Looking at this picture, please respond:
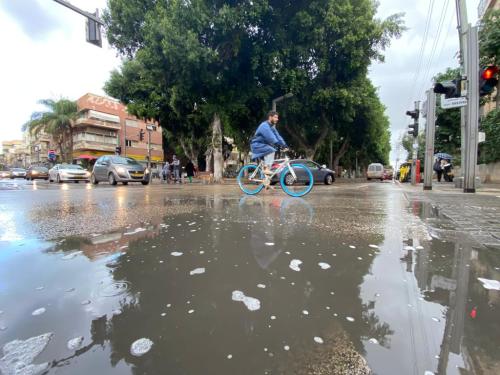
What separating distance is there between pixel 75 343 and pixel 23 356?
189 mm

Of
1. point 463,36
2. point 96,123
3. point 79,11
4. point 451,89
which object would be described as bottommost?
point 451,89

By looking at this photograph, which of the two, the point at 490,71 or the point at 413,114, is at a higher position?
the point at 413,114

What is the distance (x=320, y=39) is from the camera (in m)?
17.8

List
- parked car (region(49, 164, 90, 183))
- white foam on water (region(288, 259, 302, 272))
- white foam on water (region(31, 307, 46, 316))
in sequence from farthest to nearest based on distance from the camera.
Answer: parked car (region(49, 164, 90, 183)) < white foam on water (region(288, 259, 302, 272)) < white foam on water (region(31, 307, 46, 316))

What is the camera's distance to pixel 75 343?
138 centimetres

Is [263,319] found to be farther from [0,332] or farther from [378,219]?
[378,219]

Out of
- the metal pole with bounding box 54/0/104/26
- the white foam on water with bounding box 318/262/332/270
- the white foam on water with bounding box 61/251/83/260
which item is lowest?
the white foam on water with bounding box 318/262/332/270

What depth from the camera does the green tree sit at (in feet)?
56.2

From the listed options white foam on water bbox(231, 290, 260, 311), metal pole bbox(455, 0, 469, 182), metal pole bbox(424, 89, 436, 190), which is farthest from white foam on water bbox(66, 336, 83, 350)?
metal pole bbox(424, 89, 436, 190)

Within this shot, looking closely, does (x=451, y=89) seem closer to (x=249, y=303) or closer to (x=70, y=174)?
(x=249, y=303)

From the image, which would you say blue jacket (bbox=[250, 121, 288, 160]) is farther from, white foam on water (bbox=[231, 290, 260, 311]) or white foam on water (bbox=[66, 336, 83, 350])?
white foam on water (bbox=[66, 336, 83, 350])

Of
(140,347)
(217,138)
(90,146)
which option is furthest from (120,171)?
(90,146)

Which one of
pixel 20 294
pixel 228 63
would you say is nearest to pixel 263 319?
pixel 20 294

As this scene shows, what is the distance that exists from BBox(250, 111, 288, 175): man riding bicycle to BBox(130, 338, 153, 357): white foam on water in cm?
615
